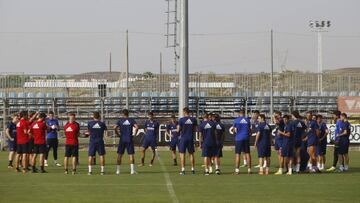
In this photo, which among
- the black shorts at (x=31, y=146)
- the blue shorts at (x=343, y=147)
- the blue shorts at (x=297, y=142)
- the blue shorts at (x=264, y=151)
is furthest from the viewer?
the blue shorts at (x=343, y=147)

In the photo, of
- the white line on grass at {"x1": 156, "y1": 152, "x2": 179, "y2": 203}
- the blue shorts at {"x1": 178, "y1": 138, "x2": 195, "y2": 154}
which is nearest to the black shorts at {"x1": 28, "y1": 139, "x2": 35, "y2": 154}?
the white line on grass at {"x1": 156, "y1": 152, "x2": 179, "y2": 203}

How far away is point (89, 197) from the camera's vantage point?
57.2ft

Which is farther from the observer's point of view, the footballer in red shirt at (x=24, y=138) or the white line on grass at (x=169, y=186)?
the footballer in red shirt at (x=24, y=138)

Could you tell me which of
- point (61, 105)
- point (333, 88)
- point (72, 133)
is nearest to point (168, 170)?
point (72, 133)

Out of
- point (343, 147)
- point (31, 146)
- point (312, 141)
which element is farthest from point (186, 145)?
point (343, 147)

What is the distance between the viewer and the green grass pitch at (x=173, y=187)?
17188mm

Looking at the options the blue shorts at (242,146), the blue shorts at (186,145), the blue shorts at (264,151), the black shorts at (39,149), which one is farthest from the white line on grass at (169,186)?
the black shorts at (39,149)

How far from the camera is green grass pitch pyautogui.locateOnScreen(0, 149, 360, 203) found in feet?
56.4

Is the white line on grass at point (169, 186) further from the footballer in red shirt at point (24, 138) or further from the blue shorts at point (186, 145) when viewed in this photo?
the footballer in red shirt at point (24, 138)

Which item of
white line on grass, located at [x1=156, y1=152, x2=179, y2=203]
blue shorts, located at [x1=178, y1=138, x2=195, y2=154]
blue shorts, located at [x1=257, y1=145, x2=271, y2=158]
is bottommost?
white line on grass, located at [x1=156, y1=152, x2=179, y2=203]

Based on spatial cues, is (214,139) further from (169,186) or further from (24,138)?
(24,138)

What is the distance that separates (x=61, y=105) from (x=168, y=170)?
2865 centimetres

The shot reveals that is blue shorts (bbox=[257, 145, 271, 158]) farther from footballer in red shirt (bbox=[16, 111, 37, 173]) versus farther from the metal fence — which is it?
the metal fence

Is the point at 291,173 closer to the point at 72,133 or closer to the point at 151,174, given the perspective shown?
the point at 151,174
